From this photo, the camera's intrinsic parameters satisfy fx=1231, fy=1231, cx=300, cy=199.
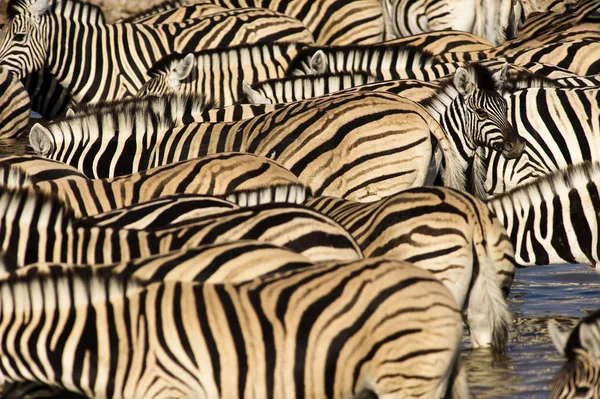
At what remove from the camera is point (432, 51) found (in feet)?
44.5

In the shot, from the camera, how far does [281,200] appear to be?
26.1 feet

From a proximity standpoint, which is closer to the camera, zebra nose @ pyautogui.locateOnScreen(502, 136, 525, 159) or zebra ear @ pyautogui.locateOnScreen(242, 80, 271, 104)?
zebra nose @ pyautogui.locateOnScreen(502, 136, 525, 159)

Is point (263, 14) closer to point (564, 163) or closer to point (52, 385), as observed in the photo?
point (564, 163)

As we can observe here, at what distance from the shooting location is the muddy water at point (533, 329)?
7.46 m

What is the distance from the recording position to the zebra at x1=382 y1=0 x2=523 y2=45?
1656 centimetres

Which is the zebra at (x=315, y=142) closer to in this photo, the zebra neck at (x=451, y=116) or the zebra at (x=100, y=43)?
the zebra neck at (x=451, y=116)

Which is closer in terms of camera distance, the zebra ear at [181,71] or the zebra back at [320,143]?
the zebra back at [320,143]

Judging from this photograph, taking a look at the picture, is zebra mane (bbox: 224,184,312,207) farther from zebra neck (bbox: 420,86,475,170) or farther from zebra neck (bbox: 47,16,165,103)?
zebra neck (bbox: 47,16,165,103)

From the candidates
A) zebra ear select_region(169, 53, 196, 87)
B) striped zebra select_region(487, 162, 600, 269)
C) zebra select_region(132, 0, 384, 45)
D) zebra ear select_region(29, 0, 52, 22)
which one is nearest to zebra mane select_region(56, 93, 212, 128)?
zebra ear select_region(169, 53, 196, 87)

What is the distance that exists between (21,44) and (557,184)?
285 inches

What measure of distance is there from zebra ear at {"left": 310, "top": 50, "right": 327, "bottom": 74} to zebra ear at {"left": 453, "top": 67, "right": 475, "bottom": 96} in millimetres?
1915

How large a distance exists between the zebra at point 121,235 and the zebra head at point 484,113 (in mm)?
4096

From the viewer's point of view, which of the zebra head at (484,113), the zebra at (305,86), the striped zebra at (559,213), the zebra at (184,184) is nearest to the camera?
the zebra at (184,184)

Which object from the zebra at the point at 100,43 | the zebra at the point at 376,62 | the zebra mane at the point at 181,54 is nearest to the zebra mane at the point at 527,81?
the zebra at the point at 376,62
